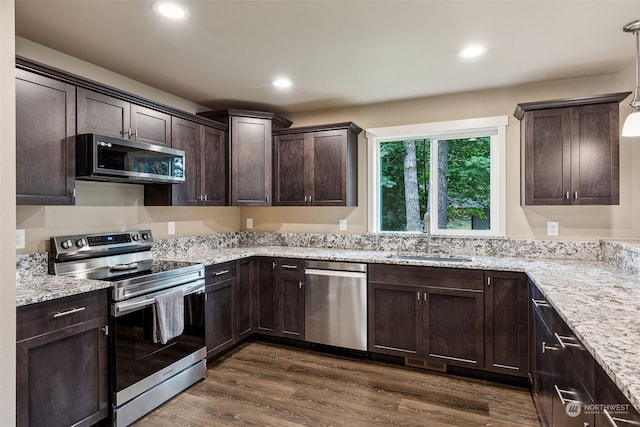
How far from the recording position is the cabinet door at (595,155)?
2.72 meters

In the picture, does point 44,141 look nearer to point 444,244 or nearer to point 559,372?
point 559,372

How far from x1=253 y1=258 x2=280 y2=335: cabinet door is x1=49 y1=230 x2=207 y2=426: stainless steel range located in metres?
0.79

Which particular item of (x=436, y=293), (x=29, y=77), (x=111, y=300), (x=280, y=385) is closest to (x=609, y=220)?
(x=436, y=293)

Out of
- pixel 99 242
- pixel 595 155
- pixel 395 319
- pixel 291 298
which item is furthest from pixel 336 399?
pixel 595 155

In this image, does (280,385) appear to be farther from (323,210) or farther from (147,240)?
(323,210)

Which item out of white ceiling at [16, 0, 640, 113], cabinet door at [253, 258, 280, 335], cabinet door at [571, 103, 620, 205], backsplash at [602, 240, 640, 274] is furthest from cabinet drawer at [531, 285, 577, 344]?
cabinet door at [253, 258, 280, 335]

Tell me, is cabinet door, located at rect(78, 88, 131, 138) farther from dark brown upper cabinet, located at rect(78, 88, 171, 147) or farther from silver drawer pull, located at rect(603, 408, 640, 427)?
silver drawer pull, located at rect(603, 408, 640, 427)

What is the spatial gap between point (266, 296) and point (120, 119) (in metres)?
2.04

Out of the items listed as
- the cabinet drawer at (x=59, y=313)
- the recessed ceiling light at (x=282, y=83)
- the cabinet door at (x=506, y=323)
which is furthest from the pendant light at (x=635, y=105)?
the cabinet drawer at (x=59, y=313)

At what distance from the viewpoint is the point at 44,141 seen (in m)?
2.15

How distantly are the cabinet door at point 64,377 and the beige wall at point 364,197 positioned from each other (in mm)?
813

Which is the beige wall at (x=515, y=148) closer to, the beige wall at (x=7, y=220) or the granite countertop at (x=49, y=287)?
the granite countertop at (x=49, y=287)

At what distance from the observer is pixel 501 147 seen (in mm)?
3311

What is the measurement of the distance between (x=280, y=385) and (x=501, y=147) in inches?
114
